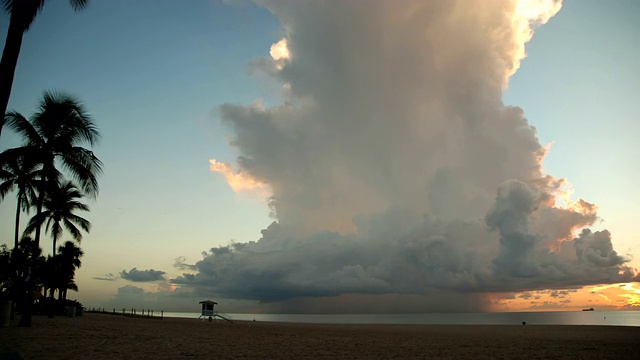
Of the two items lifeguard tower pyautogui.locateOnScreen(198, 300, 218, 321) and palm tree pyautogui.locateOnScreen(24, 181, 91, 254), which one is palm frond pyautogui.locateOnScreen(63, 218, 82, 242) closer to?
palm tree pyautogui.locateOnScreen(24, 181, 91, 254)

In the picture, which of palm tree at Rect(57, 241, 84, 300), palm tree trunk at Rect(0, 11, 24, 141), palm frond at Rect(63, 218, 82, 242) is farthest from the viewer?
palm tree at Rect(57, 241, 84, 300)

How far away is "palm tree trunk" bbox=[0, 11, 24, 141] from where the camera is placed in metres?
11.6

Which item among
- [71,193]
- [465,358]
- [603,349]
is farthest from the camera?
[71,193]

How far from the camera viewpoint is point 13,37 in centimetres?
1235

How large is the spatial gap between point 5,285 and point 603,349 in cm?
6975

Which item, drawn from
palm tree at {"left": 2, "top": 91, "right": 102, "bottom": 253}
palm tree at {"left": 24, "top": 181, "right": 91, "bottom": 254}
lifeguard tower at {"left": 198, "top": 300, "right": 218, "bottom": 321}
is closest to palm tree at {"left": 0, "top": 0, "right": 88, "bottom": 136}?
palm tree at {"left": 2, "top": 91, "right": 102, "bottom": 253}

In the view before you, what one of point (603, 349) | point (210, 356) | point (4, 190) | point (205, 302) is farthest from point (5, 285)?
point (603, 349)

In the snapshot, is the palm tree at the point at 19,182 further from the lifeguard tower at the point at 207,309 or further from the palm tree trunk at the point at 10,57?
the lifeguard tower at the point at 207,309

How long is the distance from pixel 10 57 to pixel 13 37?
0.78 meters

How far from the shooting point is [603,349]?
69.9 feet

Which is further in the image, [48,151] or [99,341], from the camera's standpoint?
[48,151]

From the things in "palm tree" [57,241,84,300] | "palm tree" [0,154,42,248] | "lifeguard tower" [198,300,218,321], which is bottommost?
"lifeguard tower" [198,300,218,321]

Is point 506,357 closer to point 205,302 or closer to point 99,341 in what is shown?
point 99,341

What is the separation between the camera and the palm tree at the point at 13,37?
11688mm
